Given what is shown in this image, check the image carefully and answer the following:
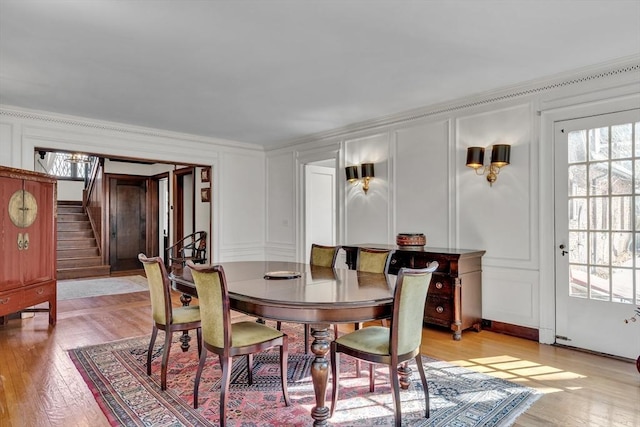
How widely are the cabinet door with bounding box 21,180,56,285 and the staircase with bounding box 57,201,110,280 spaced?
13.5 ft

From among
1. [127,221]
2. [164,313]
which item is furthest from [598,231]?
[127,221]

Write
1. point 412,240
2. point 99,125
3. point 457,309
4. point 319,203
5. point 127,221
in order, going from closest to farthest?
point 457,309
point 412,240
point 99,125
point 319,203
point 127,221

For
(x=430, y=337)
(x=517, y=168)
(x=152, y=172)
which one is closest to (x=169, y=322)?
(x=430, y=337)

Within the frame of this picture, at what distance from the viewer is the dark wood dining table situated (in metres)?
2.11

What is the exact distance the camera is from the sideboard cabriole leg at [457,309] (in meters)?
3.76

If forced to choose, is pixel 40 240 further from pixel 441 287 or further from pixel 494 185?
pixel 494 185

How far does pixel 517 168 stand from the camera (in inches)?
152

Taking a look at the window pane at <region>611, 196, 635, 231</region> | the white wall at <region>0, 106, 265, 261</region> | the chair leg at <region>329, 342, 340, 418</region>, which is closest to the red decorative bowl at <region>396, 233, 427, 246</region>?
the window pane at <region>611, 196, 635, 231</region>

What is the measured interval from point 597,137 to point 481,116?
3.50ft

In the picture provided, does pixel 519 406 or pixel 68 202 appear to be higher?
pixel 68 202

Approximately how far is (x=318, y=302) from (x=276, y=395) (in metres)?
0.92

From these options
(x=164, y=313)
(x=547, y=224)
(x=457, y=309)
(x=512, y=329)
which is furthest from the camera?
(x=512, y=329)

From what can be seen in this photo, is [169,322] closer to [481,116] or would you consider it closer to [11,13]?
[11,13]

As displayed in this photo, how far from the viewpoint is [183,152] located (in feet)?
19.5
